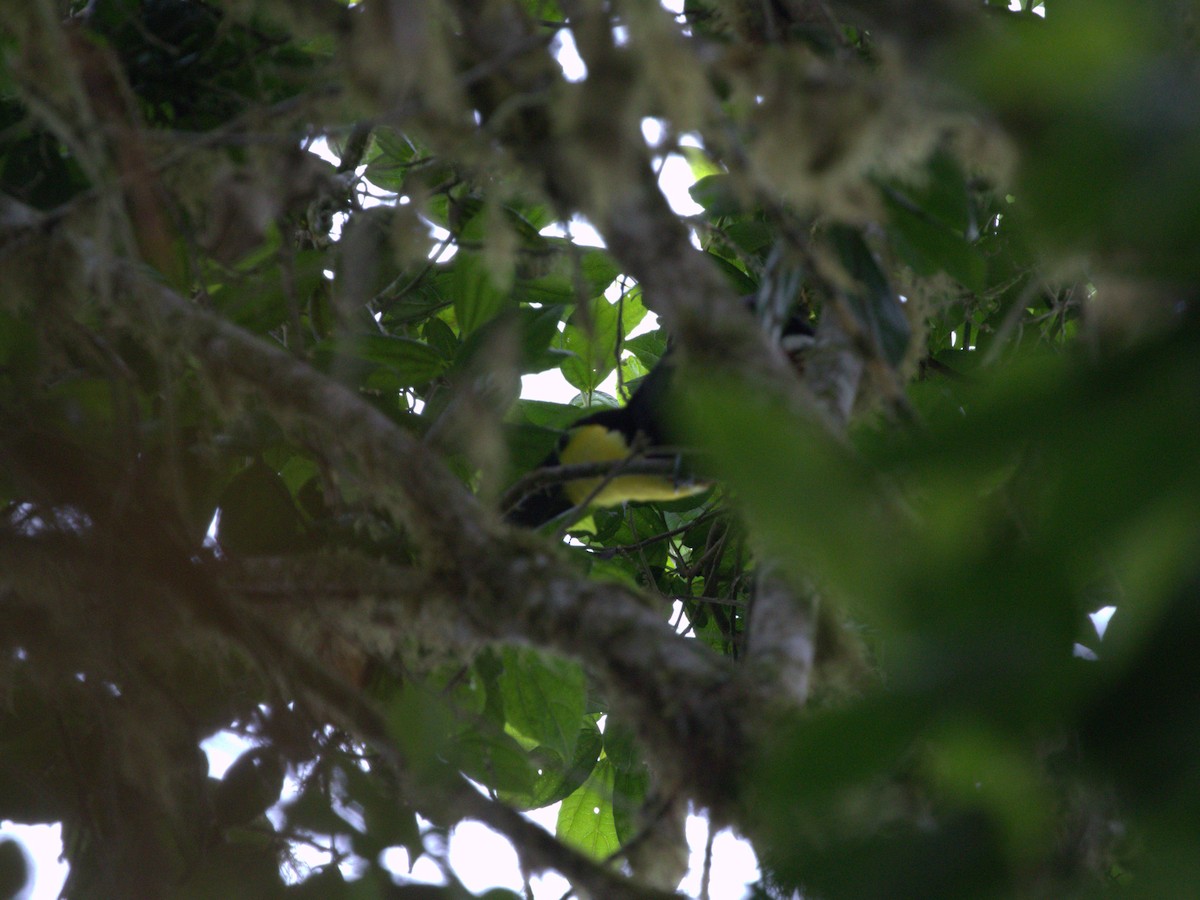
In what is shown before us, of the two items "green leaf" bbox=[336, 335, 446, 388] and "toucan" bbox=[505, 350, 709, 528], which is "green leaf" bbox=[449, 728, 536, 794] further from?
"toucan" bbox=[505, 350, 709, 528]

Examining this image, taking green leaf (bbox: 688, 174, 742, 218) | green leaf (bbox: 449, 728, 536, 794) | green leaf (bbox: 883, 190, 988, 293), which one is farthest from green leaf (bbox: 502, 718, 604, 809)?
green leaf (bbox: 883, 190, 988, 293)

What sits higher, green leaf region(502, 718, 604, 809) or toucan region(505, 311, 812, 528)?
toucan region(505, 311, 812, 528)

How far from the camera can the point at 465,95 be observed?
1.05 metres

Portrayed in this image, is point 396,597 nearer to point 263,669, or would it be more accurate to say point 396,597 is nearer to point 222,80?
point 263,669

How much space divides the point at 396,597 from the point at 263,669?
7.6 inches

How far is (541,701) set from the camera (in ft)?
5.69

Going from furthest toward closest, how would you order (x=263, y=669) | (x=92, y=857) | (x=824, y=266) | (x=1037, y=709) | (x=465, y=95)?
1. (x=92, y=857)
2. (x=263, y=669)
3. (x=465, y=95)
4. (x=824, y=266)
5. (x=1037, y=709)

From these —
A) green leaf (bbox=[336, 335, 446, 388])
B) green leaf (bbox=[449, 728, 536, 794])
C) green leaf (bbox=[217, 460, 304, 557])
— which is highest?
green leaf (bbox=[336, 335, 446, 388])

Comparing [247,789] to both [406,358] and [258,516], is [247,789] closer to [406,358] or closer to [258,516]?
[258,516]

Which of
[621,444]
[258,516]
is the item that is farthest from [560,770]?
[258,516]

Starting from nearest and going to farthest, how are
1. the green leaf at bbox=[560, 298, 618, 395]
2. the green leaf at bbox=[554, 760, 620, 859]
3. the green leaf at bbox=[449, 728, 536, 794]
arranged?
the green leaf at bbox=[449, 728, 536, 794], the green leaf at bbox=[560, 298, 618, 395], the green leaf at bbox=[554, 760, 620, 859]

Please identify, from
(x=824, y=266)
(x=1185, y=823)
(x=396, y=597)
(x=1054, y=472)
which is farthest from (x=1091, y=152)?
(x=396, y=597)

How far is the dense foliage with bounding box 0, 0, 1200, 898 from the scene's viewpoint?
0.39 m

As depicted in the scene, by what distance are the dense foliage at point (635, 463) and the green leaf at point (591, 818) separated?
47 cm
